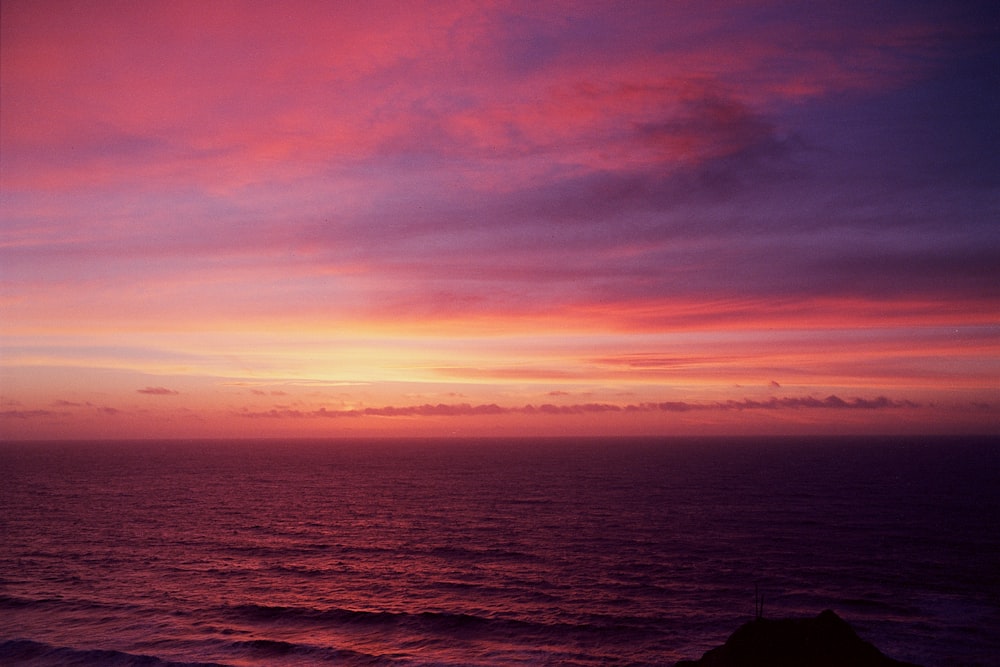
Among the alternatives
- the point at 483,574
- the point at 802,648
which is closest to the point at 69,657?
the point at 483,574

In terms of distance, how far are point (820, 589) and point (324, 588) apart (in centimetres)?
3691

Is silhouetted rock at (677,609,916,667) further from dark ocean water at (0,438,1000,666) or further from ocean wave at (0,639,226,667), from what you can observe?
ocean wave at (0,639,226,667)

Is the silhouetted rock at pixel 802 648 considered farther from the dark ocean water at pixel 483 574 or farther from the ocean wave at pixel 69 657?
the ocean wave at pixel 69 657

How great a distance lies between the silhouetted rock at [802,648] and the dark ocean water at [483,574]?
10.1 meters

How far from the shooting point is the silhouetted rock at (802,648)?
948 inches

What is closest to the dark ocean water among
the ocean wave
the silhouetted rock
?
the ocean wave

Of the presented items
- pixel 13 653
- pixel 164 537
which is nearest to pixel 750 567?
pixel 13 653

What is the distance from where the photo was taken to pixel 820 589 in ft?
149

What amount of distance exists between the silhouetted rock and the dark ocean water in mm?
10078

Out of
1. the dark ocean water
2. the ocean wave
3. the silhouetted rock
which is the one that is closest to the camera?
the silhouetted rock

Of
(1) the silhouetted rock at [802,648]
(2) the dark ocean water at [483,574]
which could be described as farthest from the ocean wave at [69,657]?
(1) the silhouetted rock at [802,648]

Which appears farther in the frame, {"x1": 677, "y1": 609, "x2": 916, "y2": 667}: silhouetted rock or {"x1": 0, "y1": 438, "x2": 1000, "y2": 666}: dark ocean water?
{"x1": 0, "y1": 438, "x2": 1000, "y2": 666}: dark ocean water

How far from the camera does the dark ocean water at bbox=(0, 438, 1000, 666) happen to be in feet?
119

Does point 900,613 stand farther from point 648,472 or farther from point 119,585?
point 648,472
